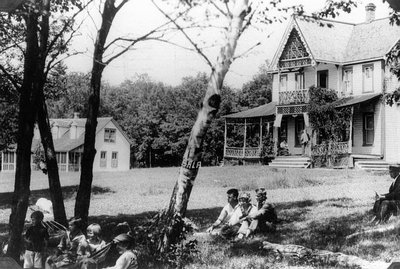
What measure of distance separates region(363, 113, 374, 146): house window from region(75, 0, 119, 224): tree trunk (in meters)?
13.9

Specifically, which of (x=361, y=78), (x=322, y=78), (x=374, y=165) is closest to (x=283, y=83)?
(x=322, y=78)

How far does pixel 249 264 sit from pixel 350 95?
56.2ft

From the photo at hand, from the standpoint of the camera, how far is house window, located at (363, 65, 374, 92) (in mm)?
20619

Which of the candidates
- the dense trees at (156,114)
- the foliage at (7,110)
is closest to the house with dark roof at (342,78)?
the dense trees at (156,114)

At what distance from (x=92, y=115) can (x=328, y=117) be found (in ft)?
48.3

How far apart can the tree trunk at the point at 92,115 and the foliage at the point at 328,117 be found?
46.6 feet

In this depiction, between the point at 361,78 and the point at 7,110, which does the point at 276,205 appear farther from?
the point at 361,78

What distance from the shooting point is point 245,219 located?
7.90 metres

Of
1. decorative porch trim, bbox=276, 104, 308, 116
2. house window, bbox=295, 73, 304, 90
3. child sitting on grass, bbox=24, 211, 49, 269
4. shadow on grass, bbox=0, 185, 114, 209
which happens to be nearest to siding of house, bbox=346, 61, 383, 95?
decorative porch trim, bbox=276, 104, 308, 116

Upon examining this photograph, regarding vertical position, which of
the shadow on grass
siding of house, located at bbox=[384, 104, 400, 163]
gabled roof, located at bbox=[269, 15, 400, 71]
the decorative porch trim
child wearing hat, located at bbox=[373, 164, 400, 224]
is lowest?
the shadow on grass

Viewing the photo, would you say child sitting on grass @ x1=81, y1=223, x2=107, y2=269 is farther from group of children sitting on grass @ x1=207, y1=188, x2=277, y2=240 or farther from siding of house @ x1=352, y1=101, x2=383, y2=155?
siding of house @ x1=352, y1=101, x2=383, y2=155

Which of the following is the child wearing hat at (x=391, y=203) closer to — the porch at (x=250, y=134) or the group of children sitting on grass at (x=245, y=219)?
the group of children sitting on grass at (x=245, y=219)

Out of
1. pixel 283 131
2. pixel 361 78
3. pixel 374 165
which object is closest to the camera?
pixel 374 165

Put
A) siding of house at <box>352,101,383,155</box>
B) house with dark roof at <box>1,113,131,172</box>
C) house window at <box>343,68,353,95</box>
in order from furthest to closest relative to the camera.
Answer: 1. house window at <box>343,68,353,95</box>
2. siding of house at <box>352,101,383,155</box>
3. house with dark roof at <box>1,113,131,172</box>
